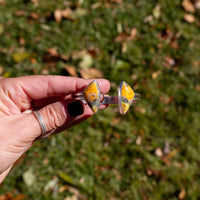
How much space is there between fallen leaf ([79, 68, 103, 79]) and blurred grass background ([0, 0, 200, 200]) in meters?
0.01

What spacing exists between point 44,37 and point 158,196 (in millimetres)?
2544

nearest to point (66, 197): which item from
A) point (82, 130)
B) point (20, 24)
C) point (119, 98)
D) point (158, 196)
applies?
point (82, 130)

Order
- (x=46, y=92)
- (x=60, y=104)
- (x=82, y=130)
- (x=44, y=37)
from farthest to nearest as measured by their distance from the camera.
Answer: (x=44, y=37), (x=82, y=130), (x=46, y=92), (x=60, y=104)

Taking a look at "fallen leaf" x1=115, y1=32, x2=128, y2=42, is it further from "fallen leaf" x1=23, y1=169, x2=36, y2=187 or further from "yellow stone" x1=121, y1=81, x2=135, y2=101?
"fallen leaf" x1=23, y1=169, x2=36, y2=187

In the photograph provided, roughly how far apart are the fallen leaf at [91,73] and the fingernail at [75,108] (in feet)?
3.99

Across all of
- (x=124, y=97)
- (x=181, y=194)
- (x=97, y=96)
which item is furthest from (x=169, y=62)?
(x=97, y=96)

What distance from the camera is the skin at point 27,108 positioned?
1926 mm

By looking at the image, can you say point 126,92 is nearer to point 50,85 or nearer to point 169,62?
point 50,85

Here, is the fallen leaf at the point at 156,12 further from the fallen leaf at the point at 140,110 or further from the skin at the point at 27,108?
the skin at the point at 27,108

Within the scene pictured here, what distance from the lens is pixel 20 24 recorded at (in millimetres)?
3348

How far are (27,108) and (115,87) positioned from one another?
1.29m

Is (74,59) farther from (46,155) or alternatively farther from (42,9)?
(46,155)

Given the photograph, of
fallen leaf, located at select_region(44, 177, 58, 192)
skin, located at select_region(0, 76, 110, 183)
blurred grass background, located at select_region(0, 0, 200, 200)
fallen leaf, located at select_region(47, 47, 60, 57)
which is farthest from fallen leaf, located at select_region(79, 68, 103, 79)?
fallen leaf, located at select_region(44, 177, 58, 192)

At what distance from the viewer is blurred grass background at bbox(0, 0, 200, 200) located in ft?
9.79
